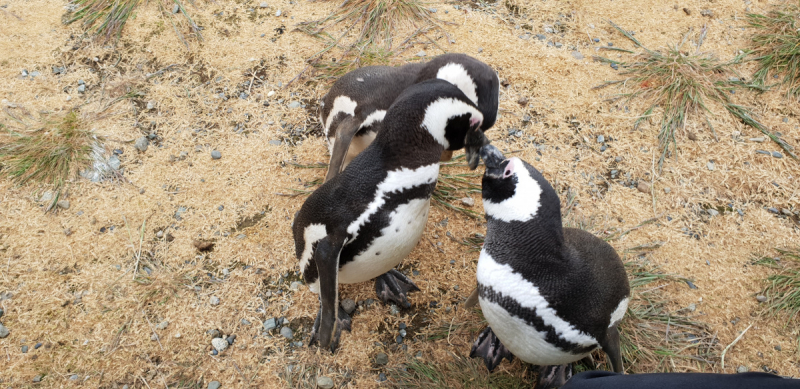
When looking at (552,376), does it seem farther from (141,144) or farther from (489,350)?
(141,144)

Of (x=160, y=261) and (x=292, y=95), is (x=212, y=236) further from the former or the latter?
(x=292, y=95)

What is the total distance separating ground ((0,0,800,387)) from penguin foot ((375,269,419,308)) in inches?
2.2

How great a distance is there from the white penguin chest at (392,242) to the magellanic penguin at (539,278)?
0.34 metres

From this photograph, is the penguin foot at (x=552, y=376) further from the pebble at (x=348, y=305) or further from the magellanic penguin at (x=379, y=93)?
the magellanic penguin at (x=379, y=93)

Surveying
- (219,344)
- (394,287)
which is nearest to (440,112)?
(394,287)

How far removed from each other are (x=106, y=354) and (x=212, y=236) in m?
0.80

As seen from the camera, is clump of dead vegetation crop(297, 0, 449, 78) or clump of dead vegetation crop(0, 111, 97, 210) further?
clump of dead vegetation crop(297, 0, 449, 78)

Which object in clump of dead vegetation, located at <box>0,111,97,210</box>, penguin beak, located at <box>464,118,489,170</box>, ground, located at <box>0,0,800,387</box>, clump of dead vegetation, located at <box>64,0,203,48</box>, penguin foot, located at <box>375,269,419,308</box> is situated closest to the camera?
penguin beak, located at <box>464,118,489,170</box>

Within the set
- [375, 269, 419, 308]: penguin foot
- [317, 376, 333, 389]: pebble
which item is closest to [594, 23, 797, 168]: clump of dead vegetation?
[375, 269, 419, 308]: penguin foot

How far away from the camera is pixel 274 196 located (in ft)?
10.5

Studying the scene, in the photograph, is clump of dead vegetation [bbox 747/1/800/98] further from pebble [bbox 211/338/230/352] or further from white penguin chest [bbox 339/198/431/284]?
pebble [bbox 211/338/230/352]

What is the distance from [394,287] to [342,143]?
82 centimetres

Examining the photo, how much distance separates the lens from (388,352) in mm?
2564

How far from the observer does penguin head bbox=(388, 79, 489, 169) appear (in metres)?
2.17
